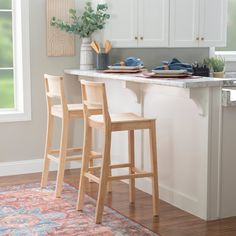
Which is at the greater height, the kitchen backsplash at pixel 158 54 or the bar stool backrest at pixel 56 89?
the kitchen backsplash at pixel 158 54

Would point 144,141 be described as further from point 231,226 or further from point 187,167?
point 231,226

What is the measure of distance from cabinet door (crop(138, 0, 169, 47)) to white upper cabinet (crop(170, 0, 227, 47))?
Result: 0.23 feet

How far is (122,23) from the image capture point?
512 cm

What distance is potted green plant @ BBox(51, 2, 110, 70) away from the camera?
5016mm

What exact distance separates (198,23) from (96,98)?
2.04 metres

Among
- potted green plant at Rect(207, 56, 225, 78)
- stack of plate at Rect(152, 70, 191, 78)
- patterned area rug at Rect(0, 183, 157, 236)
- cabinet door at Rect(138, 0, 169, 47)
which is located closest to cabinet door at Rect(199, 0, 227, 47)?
potted green plant at Rect(207, 56, 225, 78)

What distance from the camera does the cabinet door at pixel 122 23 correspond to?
16.7 feet

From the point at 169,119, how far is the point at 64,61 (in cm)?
151

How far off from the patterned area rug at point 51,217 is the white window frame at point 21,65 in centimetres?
82

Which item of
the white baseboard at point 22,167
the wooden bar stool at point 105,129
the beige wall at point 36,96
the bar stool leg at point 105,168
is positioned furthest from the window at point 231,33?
A: the bar stool leg at point 105,168

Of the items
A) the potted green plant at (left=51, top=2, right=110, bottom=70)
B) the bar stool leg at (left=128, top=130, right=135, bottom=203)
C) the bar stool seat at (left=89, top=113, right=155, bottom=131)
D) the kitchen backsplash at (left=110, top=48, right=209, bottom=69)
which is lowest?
the bar stool leg at (left=128, top=130, right=135, bottom=203)

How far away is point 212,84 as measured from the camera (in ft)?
12.1

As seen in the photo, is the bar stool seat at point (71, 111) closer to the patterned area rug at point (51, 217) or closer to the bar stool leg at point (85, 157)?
the bar stool leg at point (85, 157)

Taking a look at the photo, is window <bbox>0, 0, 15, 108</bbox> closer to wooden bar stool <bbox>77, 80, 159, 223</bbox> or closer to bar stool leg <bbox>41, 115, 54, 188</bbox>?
bar stool leg <bbox>41, 115, 54, 188</bbox>
